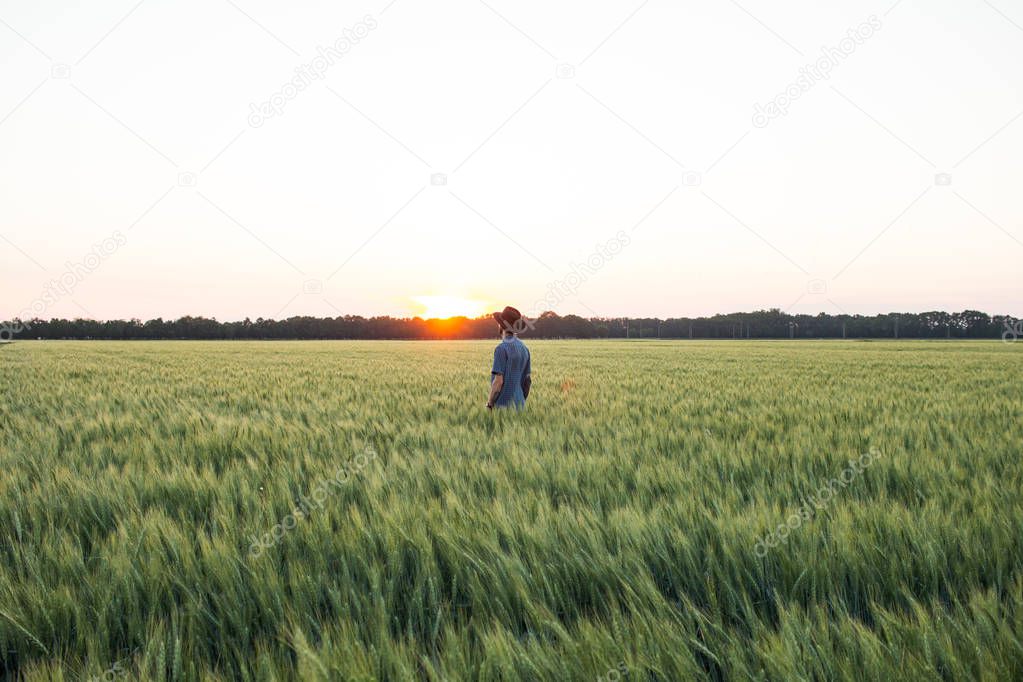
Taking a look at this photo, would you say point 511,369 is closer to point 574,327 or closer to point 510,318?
point 510,318

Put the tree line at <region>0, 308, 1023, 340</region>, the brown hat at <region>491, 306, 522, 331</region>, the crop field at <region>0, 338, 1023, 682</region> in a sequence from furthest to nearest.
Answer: the tree line at <region>0, 308, 1023, 340</region>
the brown hat at <region>491, 306, 522, 331</region>
the crop field at <region>0, 338, 1023, 682</region>

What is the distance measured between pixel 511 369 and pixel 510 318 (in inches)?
27.7

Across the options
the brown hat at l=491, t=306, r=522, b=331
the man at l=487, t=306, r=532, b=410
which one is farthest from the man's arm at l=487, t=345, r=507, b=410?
the brown hat at l=491, t=306, r=522, b=331

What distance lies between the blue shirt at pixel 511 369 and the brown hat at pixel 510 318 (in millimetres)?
158

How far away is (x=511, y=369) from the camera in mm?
6797

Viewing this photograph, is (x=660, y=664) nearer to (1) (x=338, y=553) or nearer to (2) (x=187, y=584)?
A: (1) (x=338, y=553)

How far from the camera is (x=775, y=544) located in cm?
221

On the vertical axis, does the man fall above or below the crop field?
above

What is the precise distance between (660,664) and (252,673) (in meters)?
1.20

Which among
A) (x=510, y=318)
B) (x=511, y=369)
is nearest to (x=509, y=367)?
(x=511, y=369)

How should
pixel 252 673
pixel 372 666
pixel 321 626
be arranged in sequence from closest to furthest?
pixel 372 666 < pixel 252 673 < pixel 321 626

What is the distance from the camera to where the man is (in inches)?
260

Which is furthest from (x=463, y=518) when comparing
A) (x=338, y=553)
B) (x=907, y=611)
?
(x=907, y=611)

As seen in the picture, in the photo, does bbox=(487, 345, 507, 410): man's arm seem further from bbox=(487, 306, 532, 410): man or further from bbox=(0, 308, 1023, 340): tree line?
bbox=(0, 308, 1023, 340): tree line
